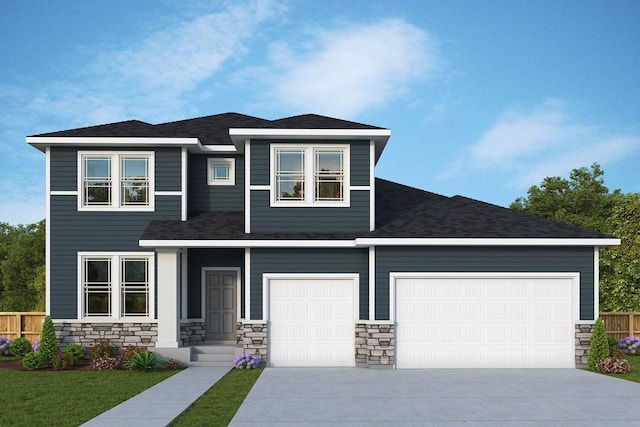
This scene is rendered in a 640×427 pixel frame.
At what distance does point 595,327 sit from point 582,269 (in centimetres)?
141

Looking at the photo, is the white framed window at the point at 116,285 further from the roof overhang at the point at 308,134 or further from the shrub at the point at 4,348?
the roof overhang at the point at 308,134

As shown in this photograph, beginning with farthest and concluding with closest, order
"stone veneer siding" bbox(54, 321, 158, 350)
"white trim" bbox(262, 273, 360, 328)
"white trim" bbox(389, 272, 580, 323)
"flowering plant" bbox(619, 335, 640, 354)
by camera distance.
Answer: "flowering plant" bbox(619, 335, 640, 354)
"stone veneer siding" bbox(54, 321, 158, 350)
"white trim" bbox(262, 273, 360, 328)
"white trim" bbox(389, 272, 580, 323)

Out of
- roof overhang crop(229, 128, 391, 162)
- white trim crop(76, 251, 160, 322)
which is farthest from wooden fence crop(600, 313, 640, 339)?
white trim crop(76, 251, 160, 322)

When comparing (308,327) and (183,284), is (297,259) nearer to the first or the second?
(308,327)

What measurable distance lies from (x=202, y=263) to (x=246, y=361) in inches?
137

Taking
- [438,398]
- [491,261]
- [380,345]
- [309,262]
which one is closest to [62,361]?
[309,262]

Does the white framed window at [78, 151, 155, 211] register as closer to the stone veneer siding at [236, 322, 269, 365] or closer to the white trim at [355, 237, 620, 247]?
the stone veneer siding at [236, 322, 269, 365]

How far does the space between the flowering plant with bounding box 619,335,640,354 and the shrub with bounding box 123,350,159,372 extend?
13365 mm

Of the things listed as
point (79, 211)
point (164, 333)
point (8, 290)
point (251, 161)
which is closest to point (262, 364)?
point (164, 333)

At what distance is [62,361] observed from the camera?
1578 cm

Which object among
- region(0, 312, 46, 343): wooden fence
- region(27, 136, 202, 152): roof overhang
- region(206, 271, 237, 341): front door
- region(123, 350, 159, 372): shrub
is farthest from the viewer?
region(0, 312, 46, 343): wooden fence

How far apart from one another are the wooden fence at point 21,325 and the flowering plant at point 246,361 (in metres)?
8.28

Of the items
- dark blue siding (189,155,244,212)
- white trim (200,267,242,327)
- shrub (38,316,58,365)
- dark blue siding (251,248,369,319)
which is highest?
dark blue siding (189,155,244,212)

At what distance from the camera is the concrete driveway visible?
383 inches
